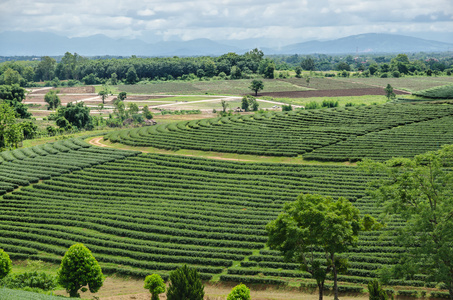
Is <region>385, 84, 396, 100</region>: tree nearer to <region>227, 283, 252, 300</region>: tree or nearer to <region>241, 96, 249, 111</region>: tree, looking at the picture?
<region>241, 96, 249, 111</region>: tree

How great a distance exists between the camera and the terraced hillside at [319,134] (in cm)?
6576

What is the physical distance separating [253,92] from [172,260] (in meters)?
127

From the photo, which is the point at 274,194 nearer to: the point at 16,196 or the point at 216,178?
the point at 216,178

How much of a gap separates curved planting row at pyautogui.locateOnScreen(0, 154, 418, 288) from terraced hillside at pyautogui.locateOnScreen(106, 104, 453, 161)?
7366mm

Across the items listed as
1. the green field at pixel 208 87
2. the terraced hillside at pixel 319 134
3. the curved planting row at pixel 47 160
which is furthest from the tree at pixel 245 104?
the curved planting row at pixel 47 160

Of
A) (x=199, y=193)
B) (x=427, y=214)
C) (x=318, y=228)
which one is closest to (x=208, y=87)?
(x=199, y=193)

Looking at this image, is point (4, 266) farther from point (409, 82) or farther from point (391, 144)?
point (409, 82)

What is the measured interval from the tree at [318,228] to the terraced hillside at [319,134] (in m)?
33.2

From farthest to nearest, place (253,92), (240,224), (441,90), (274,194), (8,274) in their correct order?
(253,92), (441,90), (274,194), (240,224), (8,274)

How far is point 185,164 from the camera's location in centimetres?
6356

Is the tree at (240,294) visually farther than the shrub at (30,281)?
No

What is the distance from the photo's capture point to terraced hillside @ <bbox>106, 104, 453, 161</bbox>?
6576 cm

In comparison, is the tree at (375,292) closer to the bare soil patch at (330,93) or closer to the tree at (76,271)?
the tree at (76,271)

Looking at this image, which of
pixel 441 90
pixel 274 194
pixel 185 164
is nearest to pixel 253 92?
pixel 441 90
